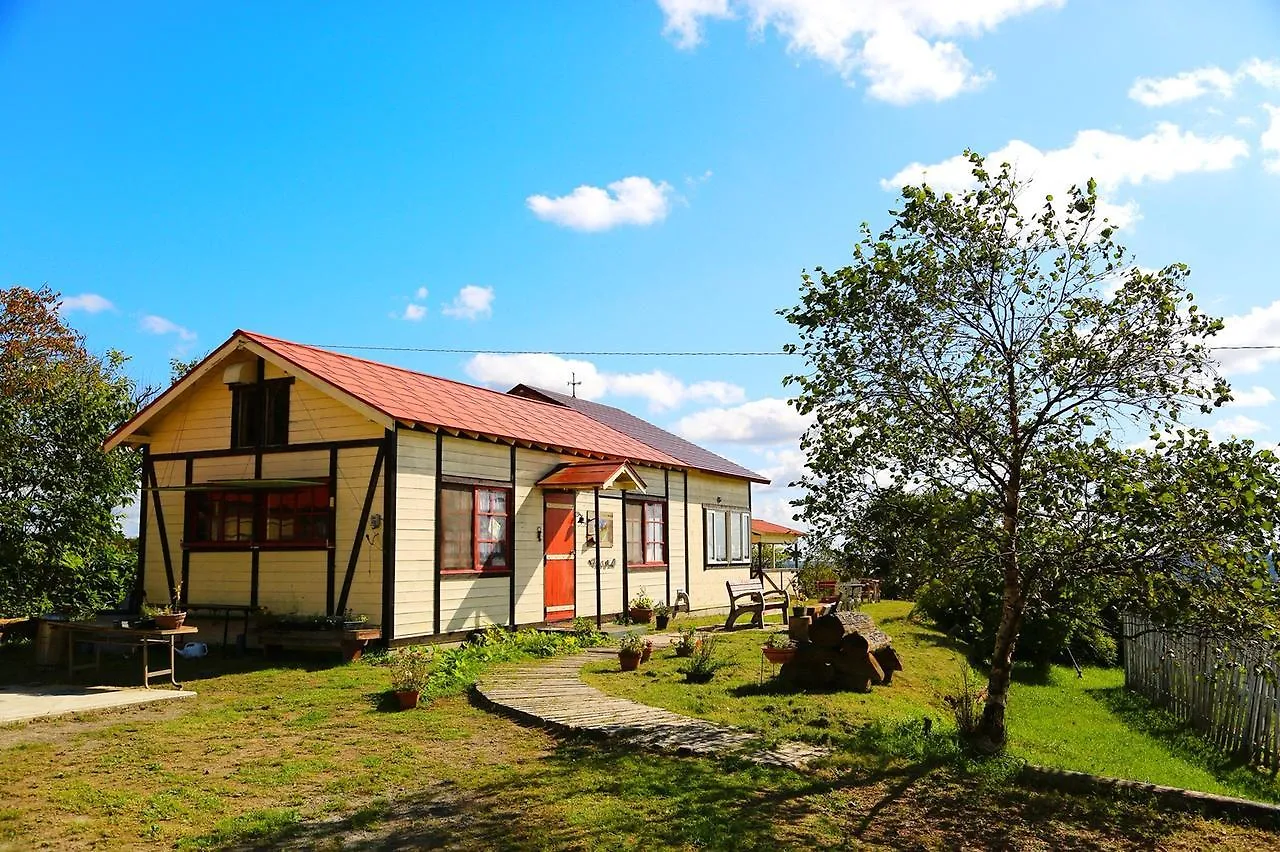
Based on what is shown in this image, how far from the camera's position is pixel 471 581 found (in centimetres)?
1409

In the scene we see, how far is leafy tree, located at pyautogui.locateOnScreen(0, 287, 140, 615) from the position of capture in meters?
16.0

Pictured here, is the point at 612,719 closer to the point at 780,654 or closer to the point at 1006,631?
the point at 780,654

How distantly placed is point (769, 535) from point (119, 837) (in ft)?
94.8

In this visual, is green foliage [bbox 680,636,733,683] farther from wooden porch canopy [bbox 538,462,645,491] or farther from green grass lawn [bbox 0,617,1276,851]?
wooden porch canopy [bbox 538,462,645,491]

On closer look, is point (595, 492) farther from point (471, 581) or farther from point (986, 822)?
point (986, 822)

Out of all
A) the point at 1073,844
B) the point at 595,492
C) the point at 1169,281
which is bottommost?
A: the point at 1073,844

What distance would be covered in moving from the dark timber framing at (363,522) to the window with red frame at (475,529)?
1.13 meters

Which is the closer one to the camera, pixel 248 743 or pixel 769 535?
pixel 248 743

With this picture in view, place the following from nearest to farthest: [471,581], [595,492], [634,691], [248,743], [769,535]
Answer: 1. [248,743]
2. [634,691]
3. [471,581]
4. [595,492]
5. [769,535]

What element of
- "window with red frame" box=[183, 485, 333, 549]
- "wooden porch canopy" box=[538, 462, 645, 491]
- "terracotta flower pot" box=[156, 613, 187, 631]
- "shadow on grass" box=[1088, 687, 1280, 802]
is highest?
"wooden porch canopy" box=[538, 462, 645, 491]

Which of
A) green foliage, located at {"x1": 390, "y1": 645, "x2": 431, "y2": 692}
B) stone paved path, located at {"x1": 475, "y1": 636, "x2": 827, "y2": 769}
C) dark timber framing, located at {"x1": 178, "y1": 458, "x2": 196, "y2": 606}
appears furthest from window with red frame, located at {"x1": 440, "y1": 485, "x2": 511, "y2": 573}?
dark timber framing, located at {"x1": 178, "y1": 458, "x2": 196, "y2": 606}

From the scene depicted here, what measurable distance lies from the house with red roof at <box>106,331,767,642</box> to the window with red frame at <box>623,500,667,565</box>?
0.48 metres

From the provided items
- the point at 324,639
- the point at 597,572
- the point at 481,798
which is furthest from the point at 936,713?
the point at 597,572

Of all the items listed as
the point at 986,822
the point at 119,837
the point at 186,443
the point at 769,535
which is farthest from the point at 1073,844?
the point at 769,535
